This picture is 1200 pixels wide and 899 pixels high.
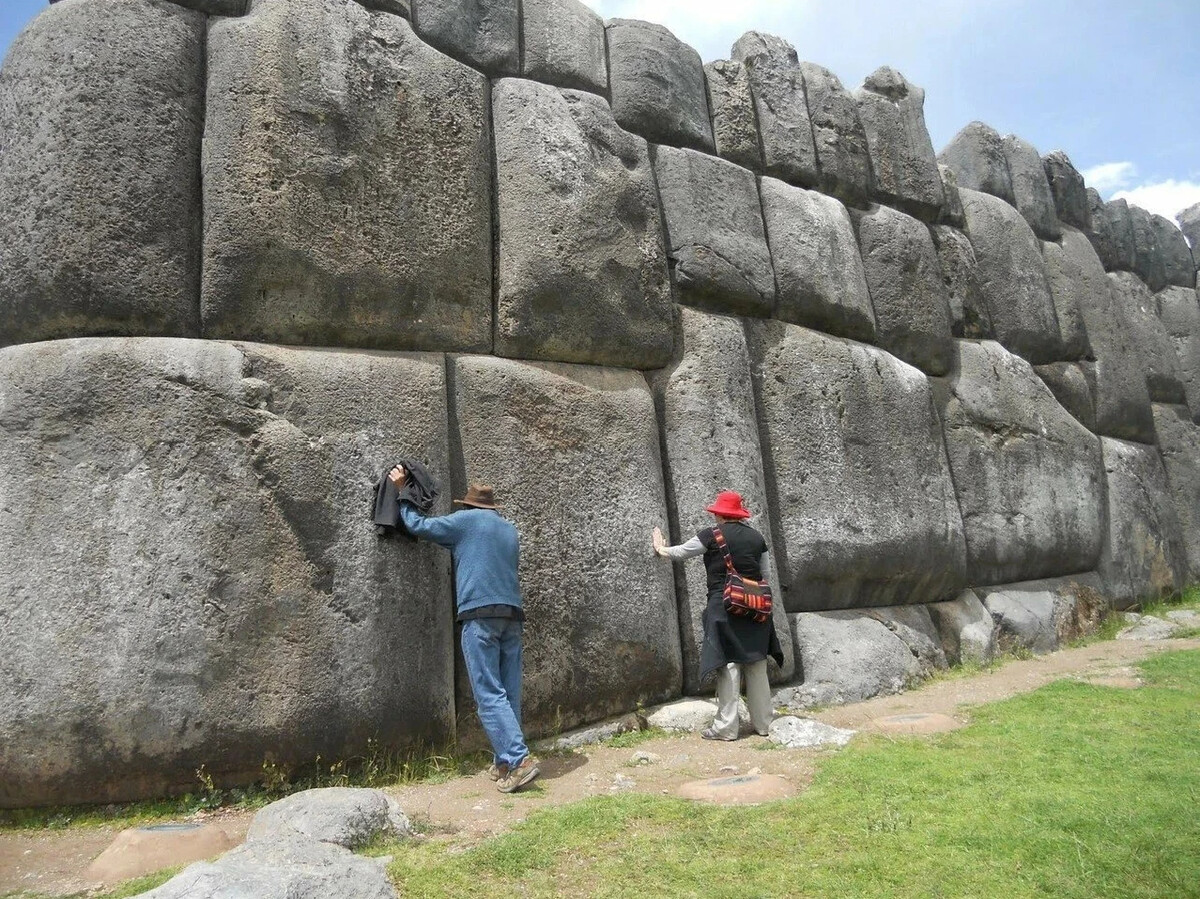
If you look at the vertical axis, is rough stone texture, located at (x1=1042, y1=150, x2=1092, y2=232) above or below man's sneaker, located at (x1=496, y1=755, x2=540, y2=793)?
above

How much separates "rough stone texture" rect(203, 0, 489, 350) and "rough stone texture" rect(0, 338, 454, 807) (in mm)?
388

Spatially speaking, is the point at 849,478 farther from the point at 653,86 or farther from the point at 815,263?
the point at 653,86

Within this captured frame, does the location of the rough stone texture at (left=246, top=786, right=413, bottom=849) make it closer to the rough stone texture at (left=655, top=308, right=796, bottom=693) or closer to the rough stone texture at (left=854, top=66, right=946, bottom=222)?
the rough stone texture at (left=655, top=308, right=796, bottom=693)

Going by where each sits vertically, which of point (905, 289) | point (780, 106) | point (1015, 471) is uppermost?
point (780, 106)

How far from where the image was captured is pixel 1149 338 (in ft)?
36.5

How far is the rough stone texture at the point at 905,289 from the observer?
8.00 metres

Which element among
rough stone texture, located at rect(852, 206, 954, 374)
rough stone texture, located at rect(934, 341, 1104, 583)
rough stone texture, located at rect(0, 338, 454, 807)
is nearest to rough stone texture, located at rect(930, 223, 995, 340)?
rough stone texture, located at rect(934, 341, 1104, 583)

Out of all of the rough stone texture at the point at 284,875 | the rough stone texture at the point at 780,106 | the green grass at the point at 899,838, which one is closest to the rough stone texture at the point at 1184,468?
the rough stone texture at the point at 780,106

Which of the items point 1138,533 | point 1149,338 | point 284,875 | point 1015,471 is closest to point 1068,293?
point 1149,338

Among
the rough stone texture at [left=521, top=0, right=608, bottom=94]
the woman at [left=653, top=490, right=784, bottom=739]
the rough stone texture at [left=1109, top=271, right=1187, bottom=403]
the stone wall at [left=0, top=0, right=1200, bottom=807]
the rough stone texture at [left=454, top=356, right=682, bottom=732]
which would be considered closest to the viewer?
the stone wall at [left=0, top=0, right=1200, bottom=807]

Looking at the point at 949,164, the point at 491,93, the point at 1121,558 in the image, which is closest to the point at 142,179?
the point at 491,93

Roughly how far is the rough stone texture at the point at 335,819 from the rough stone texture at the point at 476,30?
4284 millimetres

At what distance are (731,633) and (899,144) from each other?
5.25m

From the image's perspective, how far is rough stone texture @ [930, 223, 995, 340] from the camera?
8.73 m
